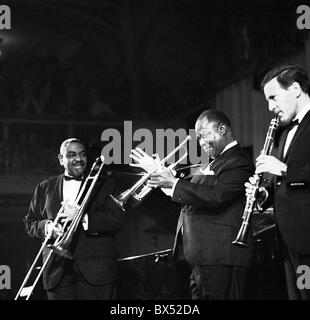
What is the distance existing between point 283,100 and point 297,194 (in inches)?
19.1

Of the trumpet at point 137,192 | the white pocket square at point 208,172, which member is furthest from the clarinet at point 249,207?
the trumpet at point 137,192

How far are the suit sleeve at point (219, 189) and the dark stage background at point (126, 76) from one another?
0.66 m

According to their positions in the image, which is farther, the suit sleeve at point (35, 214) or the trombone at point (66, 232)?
the suit sleeve at point (35, 214)

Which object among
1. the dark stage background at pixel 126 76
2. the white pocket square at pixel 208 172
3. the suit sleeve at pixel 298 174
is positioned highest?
the dark stage background at pixel 126 76

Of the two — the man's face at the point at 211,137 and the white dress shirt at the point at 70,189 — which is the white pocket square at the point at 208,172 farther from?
the white dress shirt at the point at 70,189

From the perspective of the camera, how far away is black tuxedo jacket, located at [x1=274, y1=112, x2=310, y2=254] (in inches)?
99.0

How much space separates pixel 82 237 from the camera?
3.18 metres

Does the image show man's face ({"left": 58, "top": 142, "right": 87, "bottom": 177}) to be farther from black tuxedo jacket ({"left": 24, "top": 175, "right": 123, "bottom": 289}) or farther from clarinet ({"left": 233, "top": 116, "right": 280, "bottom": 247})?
clarinet ({"left": 233, "top": 116, "right": 280, "bottom": 247})

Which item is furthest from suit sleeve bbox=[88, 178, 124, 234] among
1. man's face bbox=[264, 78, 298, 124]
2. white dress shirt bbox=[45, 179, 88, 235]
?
man's face bbox=[264, 78, 298, 124]

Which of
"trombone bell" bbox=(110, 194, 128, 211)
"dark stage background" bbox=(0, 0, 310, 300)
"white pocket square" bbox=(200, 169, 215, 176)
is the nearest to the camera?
"white pocket square" bbox=(200, 169, 215, 176)

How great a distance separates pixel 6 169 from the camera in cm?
400

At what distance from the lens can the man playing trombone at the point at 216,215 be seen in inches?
111

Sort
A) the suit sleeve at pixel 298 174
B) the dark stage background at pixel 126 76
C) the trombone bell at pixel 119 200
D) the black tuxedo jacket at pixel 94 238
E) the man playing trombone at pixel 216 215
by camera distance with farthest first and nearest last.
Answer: the dark stage background at pixel 126 76 < the trombone bell at pixel 119 200 < the black tuxedo jacket at pixel 94 238 < the man playing trombone at pixel 216 215 < the suit sleeve at pixel 298 174

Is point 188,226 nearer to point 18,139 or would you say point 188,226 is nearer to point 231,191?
point 231,191
